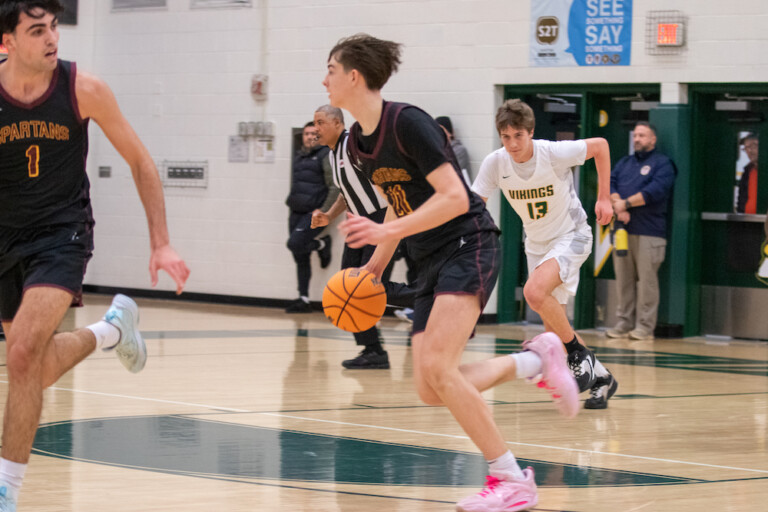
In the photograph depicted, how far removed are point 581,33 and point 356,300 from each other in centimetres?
725

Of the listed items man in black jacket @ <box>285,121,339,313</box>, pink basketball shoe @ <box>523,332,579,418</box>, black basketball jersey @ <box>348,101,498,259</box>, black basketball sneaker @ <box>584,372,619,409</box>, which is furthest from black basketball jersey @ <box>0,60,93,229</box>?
man in black jacket @ <box>285,121,339,313</box>

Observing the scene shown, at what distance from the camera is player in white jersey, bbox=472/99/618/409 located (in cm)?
674

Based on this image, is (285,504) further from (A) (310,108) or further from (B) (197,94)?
(B) (197,94)

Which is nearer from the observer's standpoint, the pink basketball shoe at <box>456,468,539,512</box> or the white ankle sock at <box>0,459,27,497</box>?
the white ankle sock at <box>0,459,27,497</box>

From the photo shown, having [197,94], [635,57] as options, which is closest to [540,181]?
Answer: [635,57]

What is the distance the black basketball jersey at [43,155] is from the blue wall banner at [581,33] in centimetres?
800

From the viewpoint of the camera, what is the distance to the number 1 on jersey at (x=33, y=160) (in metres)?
4.21

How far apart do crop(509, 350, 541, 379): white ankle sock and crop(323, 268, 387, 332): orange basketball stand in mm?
621

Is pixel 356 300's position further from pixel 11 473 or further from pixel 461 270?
pixel 11 473

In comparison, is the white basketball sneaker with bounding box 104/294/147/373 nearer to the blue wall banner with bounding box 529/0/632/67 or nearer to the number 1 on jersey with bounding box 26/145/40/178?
the number 1 on jersey with bounding box 26/145/40/178

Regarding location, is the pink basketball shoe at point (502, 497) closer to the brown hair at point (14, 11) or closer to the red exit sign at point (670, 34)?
the brown hair at point (14, 11)

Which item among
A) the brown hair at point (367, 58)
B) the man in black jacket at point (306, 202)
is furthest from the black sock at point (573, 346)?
the man in black jacket at point (306, 202)

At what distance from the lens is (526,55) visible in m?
12.0

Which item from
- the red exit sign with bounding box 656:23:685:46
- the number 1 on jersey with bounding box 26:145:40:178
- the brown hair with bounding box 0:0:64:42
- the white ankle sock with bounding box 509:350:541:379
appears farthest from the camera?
the red exit sign with bounding box 656:23:685:46
